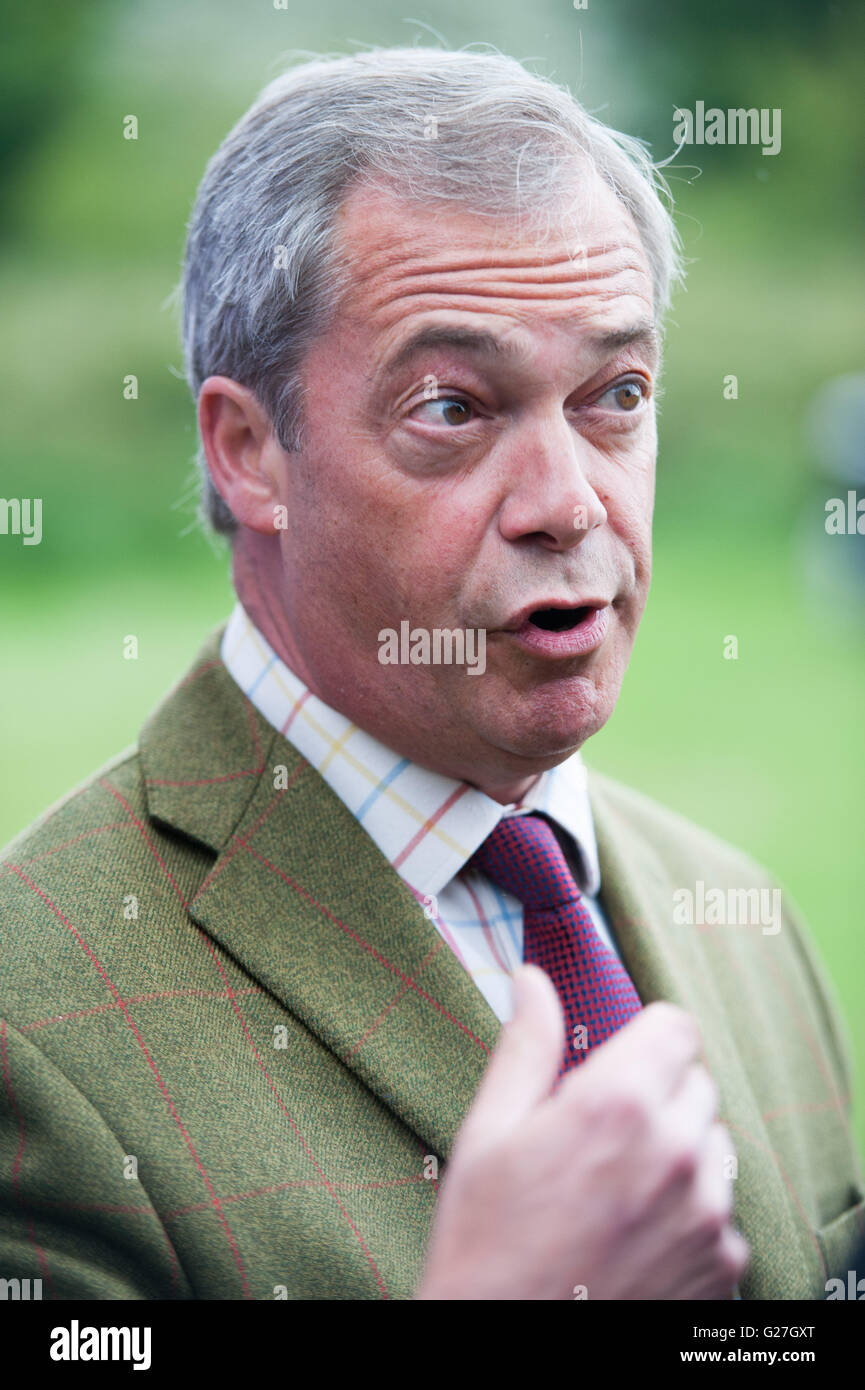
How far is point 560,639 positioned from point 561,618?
48 mm

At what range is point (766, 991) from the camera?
2.12m

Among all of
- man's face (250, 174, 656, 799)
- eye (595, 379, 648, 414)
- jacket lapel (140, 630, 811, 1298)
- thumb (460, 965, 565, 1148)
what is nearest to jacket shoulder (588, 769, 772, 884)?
jacket lapel (140, 630, 811, 1298)

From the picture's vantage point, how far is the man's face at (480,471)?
5.00 feet

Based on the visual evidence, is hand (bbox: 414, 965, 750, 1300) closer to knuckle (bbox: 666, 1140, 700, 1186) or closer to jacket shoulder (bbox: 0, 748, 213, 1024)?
knuckle (bbox: 666, 1140, 700, 1186)

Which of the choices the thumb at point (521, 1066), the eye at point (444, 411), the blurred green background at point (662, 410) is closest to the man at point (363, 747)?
the eye at point (444, 411)

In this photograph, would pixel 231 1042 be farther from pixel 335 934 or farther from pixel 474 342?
pixel 474 342

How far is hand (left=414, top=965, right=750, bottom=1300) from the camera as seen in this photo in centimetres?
110

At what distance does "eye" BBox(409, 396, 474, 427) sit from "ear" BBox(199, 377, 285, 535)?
22 centimetres

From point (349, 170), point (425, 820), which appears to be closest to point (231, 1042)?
point (425, 820)

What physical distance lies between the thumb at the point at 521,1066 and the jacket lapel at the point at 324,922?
0.42m

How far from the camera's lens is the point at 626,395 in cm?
165

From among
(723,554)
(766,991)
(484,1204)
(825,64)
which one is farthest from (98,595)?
(484,1204)

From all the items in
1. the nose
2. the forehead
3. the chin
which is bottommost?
the chin

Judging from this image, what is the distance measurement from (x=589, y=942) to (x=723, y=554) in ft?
22.5
